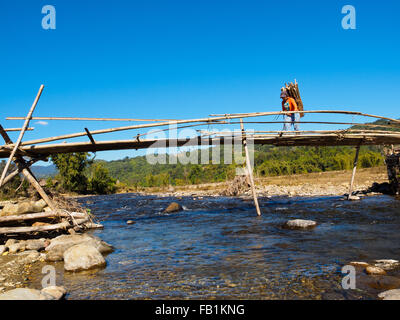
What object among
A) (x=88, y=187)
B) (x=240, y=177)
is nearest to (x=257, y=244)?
(x=240, y=177)

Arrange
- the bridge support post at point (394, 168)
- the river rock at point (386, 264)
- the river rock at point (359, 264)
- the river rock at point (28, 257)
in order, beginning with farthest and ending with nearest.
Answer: the bridge support post at point (394, 168) → the river rock at point (28, 257) → the river rock at point (359, 264) → the river rock at point (386, 264)

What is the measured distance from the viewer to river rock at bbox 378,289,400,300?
3.25 meters

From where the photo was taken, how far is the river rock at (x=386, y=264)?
4.44m

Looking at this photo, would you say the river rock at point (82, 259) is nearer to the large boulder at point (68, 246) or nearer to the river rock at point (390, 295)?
the large boulder at point (68, 246)

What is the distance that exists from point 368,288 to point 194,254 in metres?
3.06

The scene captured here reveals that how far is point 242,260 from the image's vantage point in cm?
525

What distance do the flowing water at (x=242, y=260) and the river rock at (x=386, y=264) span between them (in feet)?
0.61

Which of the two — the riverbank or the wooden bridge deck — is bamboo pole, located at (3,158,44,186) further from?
the riverbank

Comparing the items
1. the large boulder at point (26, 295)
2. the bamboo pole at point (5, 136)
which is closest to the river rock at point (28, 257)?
the large boulder at point (26, 295)

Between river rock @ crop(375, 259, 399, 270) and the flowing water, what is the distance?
0.19m

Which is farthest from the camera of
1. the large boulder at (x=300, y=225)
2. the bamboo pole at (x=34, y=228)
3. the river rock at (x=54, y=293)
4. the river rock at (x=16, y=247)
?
the large boulder at (x=300, y=225)

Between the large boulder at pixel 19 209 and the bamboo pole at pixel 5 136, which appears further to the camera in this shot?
the large boulder at pixel 19 209

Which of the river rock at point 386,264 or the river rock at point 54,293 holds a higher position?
the river rock at point 54,293

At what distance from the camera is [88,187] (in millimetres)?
43188
